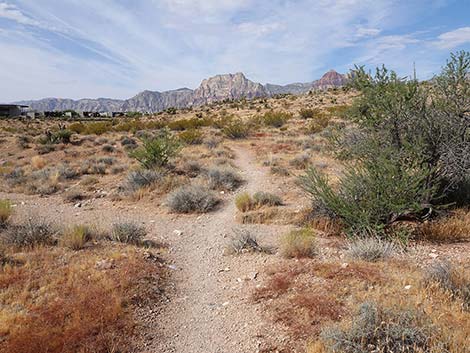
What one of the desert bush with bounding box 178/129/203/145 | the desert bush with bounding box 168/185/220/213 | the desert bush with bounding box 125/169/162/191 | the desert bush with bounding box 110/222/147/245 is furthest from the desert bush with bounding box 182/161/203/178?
the desert bush with bounding box 178/129/203/145

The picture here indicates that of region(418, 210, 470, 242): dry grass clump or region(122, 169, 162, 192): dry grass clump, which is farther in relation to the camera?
region(122, 169, 162, 192): dry grass clump

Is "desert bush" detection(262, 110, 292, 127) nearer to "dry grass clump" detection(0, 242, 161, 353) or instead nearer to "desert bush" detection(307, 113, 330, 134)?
"desert bush" detection(307, 113, 330, 134)

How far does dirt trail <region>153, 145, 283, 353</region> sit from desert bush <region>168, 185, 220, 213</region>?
0.84m

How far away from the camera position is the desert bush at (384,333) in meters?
3.05

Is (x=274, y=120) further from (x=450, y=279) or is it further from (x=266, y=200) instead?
(x=450, y=279)

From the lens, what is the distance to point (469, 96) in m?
7.36

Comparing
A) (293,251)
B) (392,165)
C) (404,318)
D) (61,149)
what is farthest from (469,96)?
(61,149)

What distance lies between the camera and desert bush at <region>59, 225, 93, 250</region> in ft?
20.6

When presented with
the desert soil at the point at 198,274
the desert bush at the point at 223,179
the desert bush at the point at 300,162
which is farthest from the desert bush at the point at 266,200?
the desert bush at the point at 300,162

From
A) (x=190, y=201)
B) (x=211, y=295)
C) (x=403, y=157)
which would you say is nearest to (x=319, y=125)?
(x=190, y=201)

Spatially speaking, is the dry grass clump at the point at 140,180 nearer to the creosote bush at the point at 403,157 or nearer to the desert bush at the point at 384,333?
the creosote bush at the point at 403,157

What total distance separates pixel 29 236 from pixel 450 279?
7.41 meters

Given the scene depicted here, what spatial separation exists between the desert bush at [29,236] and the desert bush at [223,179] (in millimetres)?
5534

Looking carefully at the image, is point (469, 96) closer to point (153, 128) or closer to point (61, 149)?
point (61, 149)
